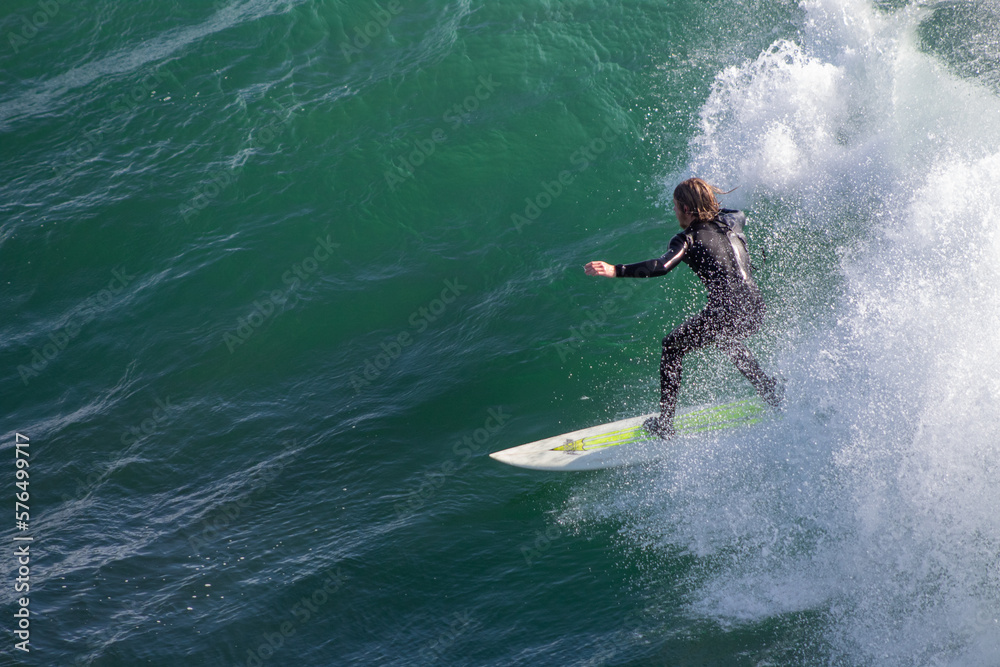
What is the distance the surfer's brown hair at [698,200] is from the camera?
6.04 m

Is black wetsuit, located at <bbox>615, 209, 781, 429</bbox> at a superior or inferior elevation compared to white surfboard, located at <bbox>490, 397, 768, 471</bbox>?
superior

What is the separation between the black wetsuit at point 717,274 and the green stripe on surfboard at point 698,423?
880 mm

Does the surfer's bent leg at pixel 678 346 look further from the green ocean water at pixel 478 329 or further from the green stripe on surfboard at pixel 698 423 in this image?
the green ocean water at pixel 478 329

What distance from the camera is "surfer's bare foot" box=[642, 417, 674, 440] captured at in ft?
22.7

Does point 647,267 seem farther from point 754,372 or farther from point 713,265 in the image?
point 754,372

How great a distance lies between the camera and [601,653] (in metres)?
5.50

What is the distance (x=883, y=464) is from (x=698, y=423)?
160cm

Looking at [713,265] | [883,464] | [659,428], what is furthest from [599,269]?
[883,464]

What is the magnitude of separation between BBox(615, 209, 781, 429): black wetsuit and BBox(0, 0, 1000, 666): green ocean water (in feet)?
3.56

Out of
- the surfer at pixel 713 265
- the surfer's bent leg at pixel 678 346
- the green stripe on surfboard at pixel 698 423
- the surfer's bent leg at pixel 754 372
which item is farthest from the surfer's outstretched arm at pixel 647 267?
the green stripe on surfboard at pixel 698 423

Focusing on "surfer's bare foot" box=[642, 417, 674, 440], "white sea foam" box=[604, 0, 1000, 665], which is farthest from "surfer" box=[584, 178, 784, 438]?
"white sea foam" box=[604, 0, 1000, 665]

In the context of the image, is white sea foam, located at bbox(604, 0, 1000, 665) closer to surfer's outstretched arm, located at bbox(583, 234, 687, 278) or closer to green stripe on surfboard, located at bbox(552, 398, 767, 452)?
green stripe on surfboard, located at bbox(552, 398, 767, 452)

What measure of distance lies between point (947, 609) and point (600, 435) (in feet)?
10.0

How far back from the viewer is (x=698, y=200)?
6043 millimetres
